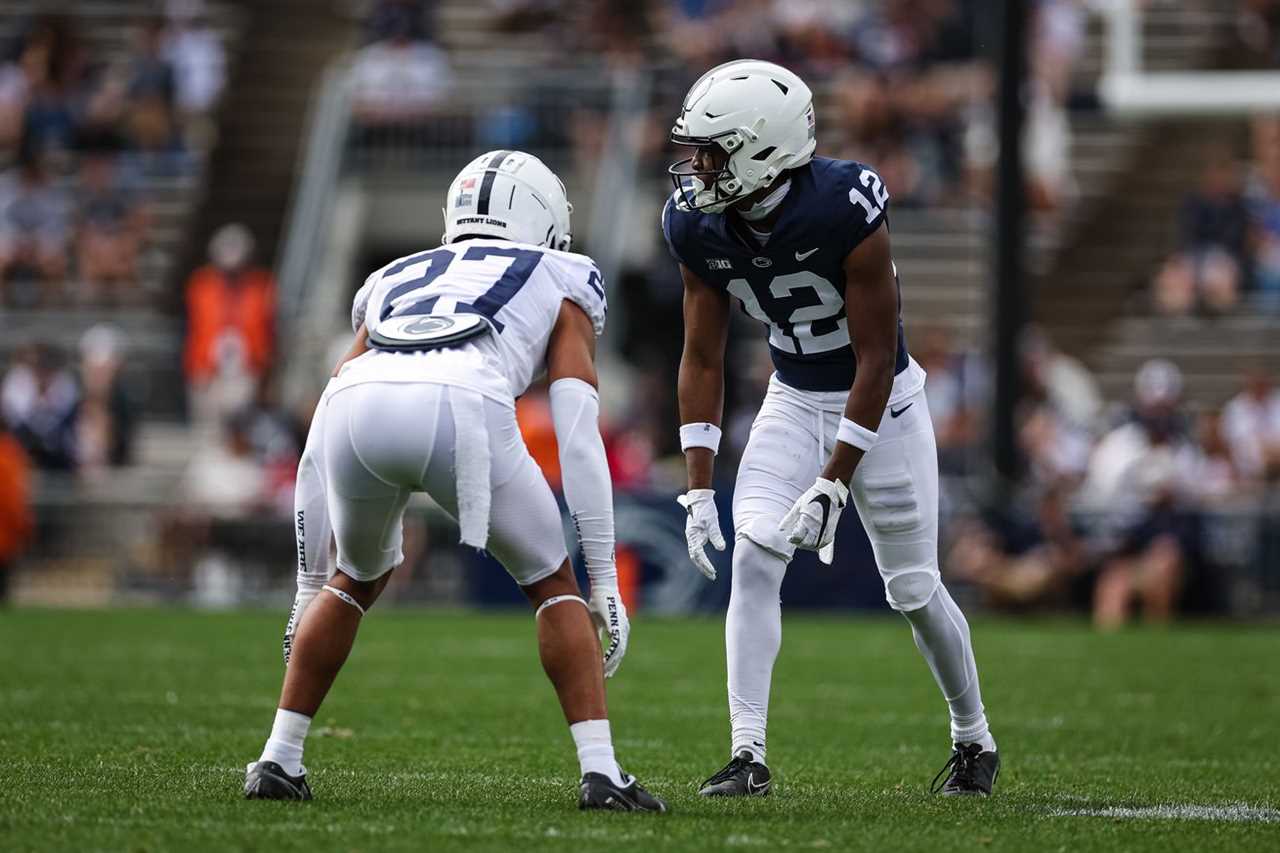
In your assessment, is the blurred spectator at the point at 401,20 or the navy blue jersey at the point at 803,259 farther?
the blurred spectator at the point at 401,20

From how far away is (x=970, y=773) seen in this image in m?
5.86

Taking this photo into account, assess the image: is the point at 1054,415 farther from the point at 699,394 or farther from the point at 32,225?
the point at 699,394

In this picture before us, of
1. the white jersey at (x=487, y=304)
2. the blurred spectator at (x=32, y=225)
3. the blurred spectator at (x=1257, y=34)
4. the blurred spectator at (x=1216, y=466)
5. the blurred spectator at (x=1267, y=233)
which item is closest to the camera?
the white jersey at (x=487, y=304)

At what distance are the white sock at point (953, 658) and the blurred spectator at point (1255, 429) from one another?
9.59 metres

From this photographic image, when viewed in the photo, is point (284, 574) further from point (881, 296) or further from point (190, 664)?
point (881, 296)

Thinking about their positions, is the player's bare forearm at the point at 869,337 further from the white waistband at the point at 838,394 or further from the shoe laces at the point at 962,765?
the shoe laces at the point at 962,765

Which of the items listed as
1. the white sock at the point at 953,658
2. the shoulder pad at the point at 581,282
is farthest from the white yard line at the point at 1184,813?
the shoulder pad at the point at 581,282

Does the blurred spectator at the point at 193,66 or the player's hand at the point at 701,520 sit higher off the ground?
the blurred spectator at the point at 193,66

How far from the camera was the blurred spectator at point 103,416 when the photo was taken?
54.0 ft

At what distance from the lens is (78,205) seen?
61.0 feet

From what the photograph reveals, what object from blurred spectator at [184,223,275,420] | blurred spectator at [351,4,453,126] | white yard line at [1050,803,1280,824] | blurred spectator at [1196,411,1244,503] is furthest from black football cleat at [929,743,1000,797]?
blurred spectator at [351,4,453,126]

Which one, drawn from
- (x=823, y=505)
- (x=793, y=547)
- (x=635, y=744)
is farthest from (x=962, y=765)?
(x=635, y=744)

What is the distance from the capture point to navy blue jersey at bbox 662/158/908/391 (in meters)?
5.57

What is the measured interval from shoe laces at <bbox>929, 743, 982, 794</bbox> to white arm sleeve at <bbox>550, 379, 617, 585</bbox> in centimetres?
137
